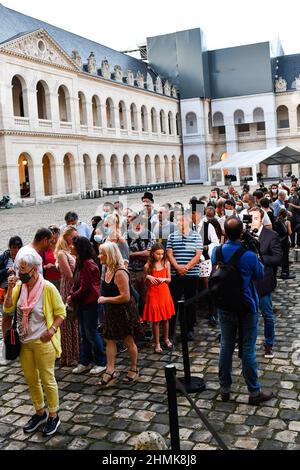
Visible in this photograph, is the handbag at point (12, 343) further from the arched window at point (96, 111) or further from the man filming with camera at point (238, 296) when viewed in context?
the arched window at point (96, 111)

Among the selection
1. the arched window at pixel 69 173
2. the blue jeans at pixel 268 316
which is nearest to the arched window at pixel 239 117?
the arched window at pixel 69 173

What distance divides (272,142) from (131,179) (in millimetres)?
21689

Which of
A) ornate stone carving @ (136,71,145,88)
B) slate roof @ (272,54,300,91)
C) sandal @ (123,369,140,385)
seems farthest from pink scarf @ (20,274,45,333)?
slate roof @ (272,54,300,91)

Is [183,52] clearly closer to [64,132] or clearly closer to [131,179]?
[131,179]

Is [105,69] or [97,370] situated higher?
[105,69]

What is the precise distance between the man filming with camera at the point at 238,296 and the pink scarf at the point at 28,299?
5.88 feet

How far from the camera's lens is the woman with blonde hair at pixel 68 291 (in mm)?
6844

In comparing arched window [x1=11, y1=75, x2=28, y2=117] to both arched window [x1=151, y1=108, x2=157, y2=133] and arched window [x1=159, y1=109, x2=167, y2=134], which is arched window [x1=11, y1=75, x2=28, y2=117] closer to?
arched window [x1=151, y1=108, x2=157, y2=133]

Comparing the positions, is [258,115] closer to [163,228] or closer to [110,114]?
[110,114]

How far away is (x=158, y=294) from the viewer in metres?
7.31

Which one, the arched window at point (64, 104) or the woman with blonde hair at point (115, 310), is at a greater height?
the arched window at point (64, 104)

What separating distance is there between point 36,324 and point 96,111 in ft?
148

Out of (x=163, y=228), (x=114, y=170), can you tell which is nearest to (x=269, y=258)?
(x=163, y=228)
